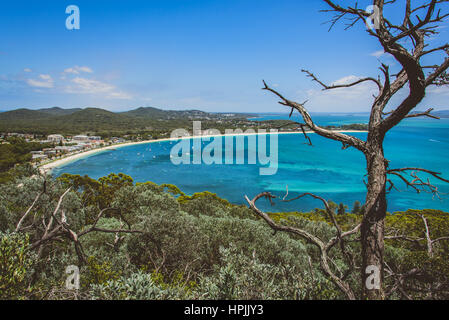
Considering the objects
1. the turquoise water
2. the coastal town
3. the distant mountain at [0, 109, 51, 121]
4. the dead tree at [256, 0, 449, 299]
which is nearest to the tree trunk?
the dead tree at [256, 0, 449, 299]

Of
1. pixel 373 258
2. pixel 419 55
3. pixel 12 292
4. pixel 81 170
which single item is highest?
pixel 419 55

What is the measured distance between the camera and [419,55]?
74.8 inches

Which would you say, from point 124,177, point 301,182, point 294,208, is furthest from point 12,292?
point 301,182

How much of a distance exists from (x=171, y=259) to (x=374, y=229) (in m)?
4.84

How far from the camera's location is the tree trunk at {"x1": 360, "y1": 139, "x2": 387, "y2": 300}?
2.15m

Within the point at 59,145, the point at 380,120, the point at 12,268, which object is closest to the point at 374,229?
the point at 380,120

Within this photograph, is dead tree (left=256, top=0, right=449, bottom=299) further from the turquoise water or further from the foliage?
the turquoise water

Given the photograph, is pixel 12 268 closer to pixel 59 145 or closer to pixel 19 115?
pixel 59 145

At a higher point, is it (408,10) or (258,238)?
(408,10)

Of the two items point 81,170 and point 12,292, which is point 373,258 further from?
point 81,170

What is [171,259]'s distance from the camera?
5734 mm
